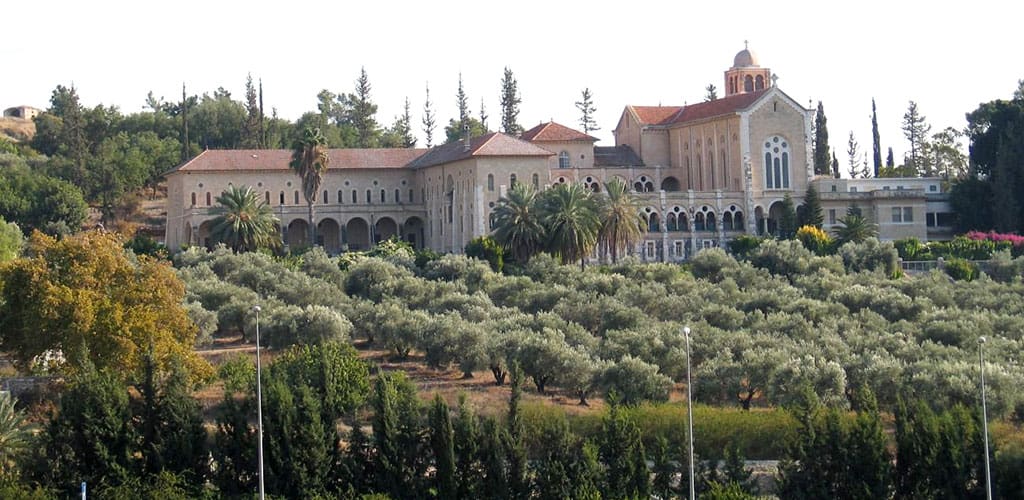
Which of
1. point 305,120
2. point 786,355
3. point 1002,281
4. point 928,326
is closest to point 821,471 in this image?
point 786,355

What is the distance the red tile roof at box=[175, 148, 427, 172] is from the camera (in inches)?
3241

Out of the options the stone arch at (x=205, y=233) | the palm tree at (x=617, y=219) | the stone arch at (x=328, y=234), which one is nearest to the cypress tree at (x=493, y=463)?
the palm tree at (x=617, y=219)

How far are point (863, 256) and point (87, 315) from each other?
39784 mm

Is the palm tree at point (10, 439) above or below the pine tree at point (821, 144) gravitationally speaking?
below

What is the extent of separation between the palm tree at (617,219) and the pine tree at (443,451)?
1368 inches

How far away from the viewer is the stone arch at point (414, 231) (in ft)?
281

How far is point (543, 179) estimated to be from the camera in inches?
3054

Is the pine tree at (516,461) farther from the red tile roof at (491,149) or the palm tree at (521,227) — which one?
the red tile roof at (491,149)

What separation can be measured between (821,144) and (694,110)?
1392 cm

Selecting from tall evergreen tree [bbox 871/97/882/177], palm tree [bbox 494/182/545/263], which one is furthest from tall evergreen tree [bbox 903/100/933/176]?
palm tree [bbox 494/182/545/263]

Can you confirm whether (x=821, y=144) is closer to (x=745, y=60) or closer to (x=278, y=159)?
(x=745, y=60)

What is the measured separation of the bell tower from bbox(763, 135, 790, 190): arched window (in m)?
10.1

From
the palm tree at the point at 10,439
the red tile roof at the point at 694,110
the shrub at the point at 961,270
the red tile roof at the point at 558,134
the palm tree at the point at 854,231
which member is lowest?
the palm tree at the point at 10,439

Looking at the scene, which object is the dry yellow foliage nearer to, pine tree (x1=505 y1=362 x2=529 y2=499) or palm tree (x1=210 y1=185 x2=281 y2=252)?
pine tree (x1=505 y1=362 x2=529 y2=499)
